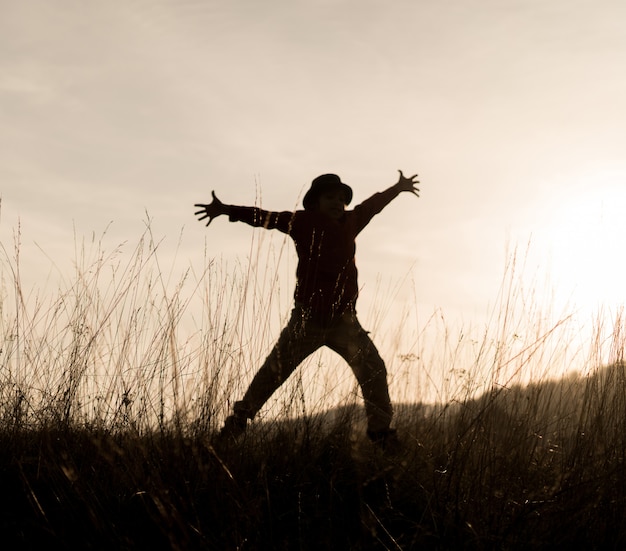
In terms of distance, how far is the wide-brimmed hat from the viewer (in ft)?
14.3

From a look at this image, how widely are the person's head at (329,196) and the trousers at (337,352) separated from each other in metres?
0.69

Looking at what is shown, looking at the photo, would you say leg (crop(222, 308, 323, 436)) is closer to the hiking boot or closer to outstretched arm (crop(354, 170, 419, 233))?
the hiking boot

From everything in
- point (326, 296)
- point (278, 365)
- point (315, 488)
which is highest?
point (326, 296)

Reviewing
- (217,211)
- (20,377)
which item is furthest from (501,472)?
(20,377)

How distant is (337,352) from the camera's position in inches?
151

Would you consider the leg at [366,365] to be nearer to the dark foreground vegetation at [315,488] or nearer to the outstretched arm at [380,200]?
the dark foreground vegetation at [315,488]

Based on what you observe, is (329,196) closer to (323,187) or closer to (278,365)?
(323,187)

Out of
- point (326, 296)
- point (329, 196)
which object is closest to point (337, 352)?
point (326, 296)

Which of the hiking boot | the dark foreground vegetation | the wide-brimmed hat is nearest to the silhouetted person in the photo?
the wide-brimmed hat

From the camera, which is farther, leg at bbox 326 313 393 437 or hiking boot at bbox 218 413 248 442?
leg at bbox 326 313 393 437

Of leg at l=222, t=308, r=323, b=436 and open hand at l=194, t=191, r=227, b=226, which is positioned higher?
open hand at l=194, t=191, r=227, b=226

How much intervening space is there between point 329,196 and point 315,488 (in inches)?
82.5

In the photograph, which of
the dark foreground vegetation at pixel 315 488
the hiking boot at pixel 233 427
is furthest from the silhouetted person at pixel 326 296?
the dark foreground vegetation at pixel 315 488

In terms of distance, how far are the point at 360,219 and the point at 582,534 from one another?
2336 millimetres
